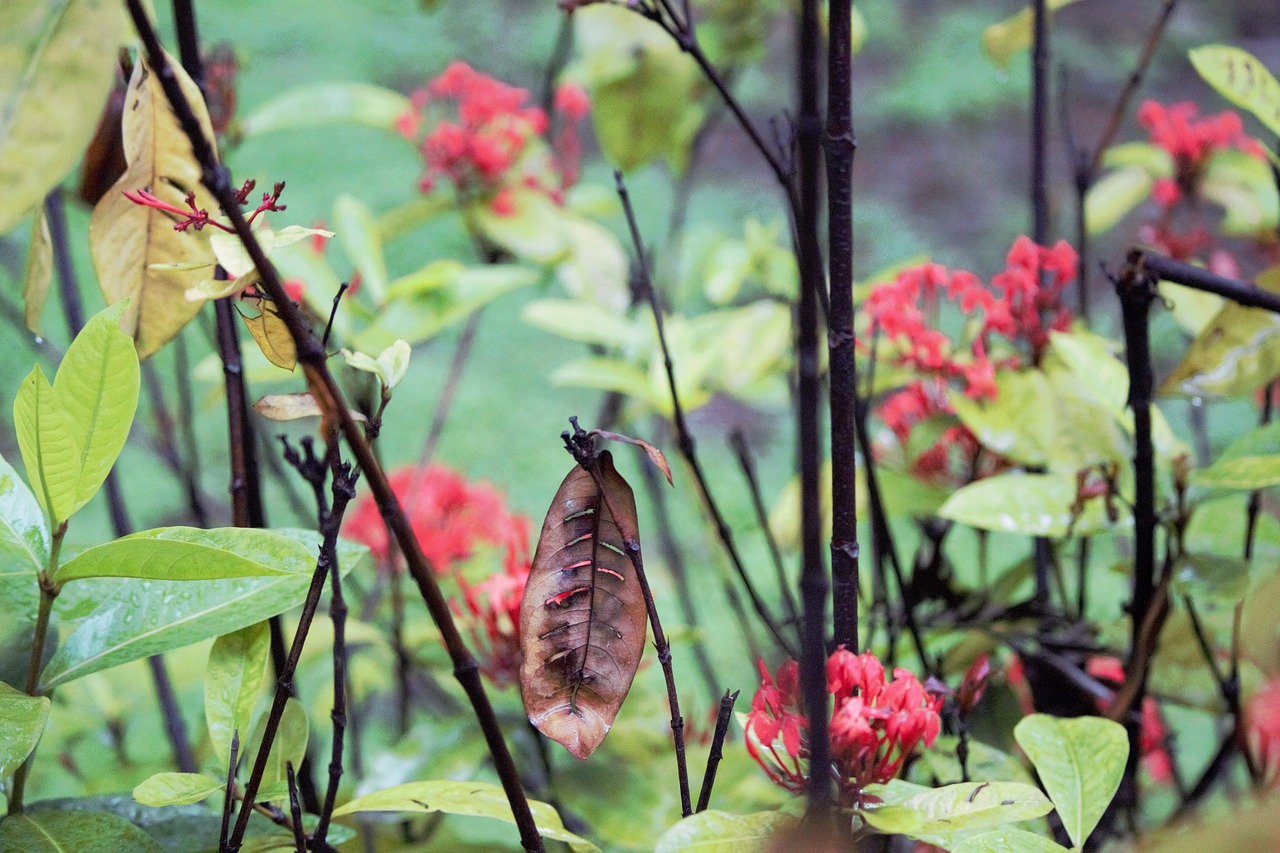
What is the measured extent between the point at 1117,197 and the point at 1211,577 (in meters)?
0.55

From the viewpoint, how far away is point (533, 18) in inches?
123

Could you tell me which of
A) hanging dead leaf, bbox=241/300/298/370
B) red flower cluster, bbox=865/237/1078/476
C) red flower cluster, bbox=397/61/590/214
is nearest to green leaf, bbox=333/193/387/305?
red flower cluster, bbox=397/61/590/214

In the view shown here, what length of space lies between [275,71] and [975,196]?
6.05 feet

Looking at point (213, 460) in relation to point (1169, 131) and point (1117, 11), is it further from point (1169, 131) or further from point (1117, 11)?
point (1117, 11)

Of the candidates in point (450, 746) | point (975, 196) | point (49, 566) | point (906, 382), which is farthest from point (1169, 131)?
point (975, 196)

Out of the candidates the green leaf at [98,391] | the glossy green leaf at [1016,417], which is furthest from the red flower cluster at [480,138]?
the green leaf at [98,391]

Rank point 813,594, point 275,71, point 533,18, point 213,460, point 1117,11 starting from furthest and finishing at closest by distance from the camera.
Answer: point 1117,11 → point 533,18 → point 275,71 → point 213,460 → point 813,594

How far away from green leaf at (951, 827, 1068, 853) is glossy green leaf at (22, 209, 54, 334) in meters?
0.30

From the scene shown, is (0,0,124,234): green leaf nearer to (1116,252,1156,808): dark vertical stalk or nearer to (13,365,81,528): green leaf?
(13,365,81,528): green leaf

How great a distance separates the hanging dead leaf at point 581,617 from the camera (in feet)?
0.99

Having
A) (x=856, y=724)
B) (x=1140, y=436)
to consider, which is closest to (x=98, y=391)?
(x=856, y=724)

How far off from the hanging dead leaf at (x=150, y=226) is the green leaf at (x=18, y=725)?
0.11 meters

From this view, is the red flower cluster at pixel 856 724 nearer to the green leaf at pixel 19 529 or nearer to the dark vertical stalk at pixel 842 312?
the dark vertical stalk at pixel 842 312

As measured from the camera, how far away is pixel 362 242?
0.78 meters
